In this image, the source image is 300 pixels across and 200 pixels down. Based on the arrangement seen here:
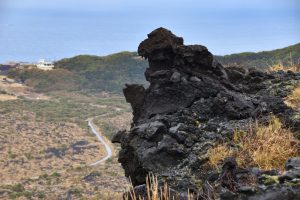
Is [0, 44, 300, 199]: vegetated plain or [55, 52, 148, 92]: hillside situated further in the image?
[55, 52, 148, 92]: hillside

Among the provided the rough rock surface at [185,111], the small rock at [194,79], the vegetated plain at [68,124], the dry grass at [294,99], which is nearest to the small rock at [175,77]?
the rough rock surface at [185,111]

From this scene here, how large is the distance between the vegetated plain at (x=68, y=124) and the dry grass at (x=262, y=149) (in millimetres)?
8029

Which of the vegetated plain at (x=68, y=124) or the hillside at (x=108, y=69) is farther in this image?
the hillside at (x=108, y=69)

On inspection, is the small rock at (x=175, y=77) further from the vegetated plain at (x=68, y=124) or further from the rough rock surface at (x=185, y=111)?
the vegetated plain at (x=68, y=124)

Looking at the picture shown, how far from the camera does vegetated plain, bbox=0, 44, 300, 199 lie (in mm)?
34281

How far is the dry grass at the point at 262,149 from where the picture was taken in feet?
24.3

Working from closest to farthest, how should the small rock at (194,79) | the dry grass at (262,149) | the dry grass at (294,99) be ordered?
the dry grass at (262,149) → the small rock at (194,79) → the dry grass at (294,99)

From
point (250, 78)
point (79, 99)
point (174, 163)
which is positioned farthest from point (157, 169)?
point (79, 99)

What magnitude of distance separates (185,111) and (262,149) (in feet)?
8.03

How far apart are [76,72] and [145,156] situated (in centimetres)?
Result: 10708

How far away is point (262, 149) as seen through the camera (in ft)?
25.5

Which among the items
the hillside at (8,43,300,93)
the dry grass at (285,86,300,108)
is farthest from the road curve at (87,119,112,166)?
the hillside at (8,43,300,93)

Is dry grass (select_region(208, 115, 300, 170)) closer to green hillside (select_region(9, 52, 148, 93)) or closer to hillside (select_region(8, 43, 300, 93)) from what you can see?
green hillside (select_region(9, 52, 148, 93))

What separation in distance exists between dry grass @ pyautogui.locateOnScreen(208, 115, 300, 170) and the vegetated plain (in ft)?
26.3
